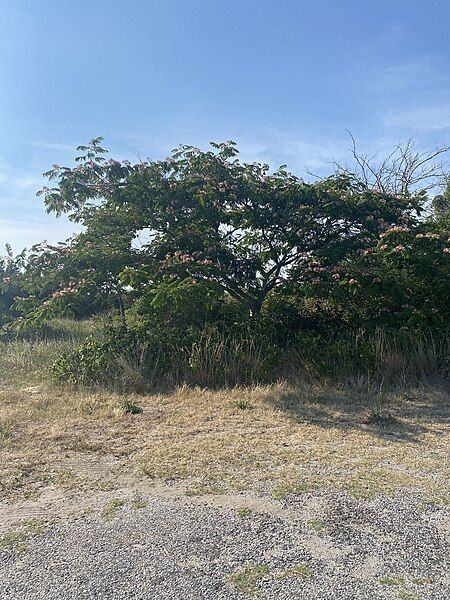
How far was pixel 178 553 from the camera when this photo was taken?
9.45ft

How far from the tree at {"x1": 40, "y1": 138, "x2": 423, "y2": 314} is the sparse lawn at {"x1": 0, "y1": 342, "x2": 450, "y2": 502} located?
2475 mm

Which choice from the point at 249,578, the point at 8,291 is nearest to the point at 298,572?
the point at 249,578

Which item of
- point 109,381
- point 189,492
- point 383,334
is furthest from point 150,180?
point 189,492

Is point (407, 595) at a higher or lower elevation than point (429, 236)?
lower

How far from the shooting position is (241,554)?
285 cm

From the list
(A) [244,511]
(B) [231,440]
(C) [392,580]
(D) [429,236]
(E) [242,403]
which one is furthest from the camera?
(D) [429,236]

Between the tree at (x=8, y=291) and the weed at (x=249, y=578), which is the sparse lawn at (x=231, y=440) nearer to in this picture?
the weed at (x=249, y=578)

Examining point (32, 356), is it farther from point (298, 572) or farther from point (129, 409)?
point (298, 572)

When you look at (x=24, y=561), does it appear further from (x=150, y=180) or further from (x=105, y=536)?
(x=150, y=180)

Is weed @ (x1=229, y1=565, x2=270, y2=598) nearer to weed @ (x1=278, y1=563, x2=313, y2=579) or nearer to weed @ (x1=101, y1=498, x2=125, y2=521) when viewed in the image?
weed @ (x1=278, y1=563, x2=313, y2=579)

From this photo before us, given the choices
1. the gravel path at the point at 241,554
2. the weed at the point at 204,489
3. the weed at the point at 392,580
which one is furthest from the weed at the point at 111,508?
the weed at the point at 392,580

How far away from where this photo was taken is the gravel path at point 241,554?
8.30ft

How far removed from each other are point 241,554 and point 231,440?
219 cm

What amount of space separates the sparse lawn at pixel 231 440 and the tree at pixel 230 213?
247cm
